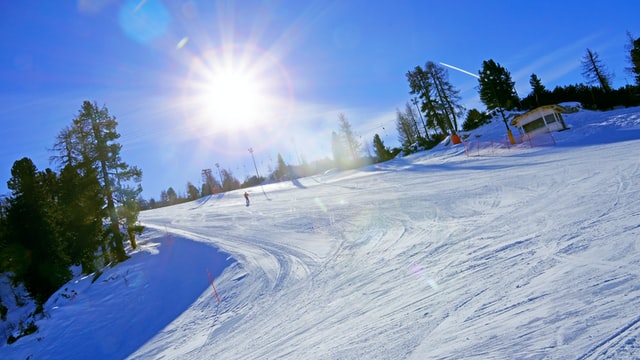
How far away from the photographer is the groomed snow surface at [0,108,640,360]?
4020mm

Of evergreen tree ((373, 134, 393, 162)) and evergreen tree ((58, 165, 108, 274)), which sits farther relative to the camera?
evergreen tree ((373, 134, 393, 162))

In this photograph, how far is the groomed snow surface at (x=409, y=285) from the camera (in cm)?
402

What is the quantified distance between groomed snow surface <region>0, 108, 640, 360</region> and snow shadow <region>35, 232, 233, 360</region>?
0.09 meters

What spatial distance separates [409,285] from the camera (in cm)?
655

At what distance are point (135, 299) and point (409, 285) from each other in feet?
43.1

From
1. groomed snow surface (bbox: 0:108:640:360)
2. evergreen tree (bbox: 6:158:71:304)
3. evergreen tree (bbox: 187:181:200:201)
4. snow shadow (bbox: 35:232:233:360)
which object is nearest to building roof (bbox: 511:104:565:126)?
groomed snow surface (bbox: 0:108:640:360)

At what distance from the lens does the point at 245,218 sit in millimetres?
25938

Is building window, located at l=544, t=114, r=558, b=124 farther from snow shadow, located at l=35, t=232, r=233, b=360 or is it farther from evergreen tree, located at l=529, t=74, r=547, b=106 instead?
snow shadow, located at l=35, t=232, r=233, b=360

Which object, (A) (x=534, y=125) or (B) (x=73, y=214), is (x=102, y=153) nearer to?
(B) (x=73, y=214)

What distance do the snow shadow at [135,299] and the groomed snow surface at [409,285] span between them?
87mm

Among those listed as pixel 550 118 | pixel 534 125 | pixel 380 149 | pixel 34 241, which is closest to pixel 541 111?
pixel 550 118

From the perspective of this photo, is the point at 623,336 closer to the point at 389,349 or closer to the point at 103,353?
the point at 389,349

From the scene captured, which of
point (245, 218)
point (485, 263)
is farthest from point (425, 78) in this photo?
point (485, 263)

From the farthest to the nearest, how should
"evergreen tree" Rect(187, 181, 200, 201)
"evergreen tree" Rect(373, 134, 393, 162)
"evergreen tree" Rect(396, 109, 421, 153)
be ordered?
"evergreen tree" Rect(187, 181, 200, 201) → "evergreen tree" Rect(396, 109, 421, 153) → "evergreen tree" Rect(373, 134, 393, 162)
